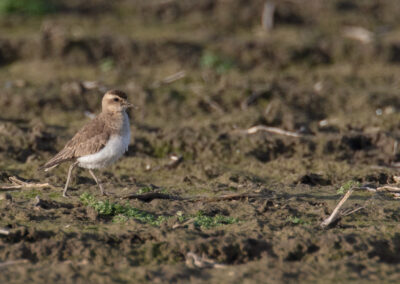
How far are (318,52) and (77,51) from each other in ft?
18.0

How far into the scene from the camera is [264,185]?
973 cm

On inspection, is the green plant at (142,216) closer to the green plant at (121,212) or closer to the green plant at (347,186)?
the green plant at (121,212)

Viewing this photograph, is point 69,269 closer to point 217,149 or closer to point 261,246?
point 261,246

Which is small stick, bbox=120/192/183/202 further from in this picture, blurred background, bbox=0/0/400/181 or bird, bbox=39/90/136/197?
blurred background, bbox=0/0/400/181

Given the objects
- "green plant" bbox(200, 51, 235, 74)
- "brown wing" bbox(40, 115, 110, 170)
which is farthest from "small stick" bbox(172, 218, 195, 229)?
"green plant" bbox(200, 51, 235, 74)

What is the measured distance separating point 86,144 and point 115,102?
0.91m

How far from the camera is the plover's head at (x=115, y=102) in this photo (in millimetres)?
9898

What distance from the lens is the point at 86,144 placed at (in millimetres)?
9328

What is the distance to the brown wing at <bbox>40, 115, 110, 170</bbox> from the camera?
30.5ft

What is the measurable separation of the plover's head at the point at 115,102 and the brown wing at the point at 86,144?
454 mm

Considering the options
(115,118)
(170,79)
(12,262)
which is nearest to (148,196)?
(115,118)

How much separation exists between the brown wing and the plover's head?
0.45m

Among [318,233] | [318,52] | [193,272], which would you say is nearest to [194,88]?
[318,52]

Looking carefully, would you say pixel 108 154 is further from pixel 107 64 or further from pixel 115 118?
pixel 107 64
